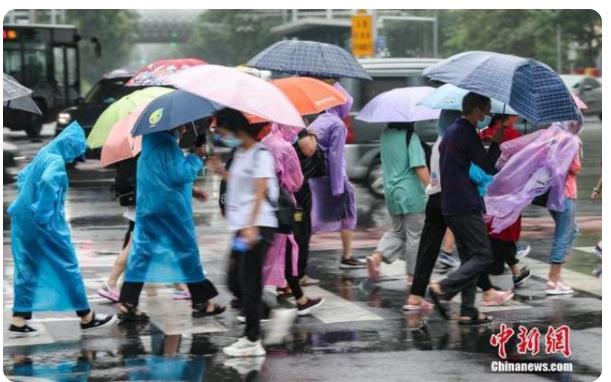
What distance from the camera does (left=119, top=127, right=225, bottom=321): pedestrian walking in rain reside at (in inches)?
313

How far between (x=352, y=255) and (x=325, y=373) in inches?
167

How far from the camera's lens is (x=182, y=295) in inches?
358

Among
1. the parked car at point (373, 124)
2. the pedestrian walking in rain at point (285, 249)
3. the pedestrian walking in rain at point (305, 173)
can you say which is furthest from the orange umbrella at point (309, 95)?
the parked car at point (373, 124)

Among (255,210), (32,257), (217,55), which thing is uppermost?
(255,210)

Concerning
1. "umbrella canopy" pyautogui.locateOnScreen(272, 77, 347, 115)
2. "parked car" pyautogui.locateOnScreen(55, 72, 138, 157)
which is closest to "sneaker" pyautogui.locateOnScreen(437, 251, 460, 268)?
"umbrella canopy" pyautogui.locateOnScreen(272, 77, 347, 115)

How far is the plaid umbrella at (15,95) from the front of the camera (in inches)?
321

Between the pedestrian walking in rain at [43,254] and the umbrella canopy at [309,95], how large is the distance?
174 centimetres

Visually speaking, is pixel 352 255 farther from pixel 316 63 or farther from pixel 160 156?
pixel 160 156

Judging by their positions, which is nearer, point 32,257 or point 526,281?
point 32,257

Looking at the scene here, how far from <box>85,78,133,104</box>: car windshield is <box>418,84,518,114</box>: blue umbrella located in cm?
1364

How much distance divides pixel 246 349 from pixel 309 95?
2.44 metres

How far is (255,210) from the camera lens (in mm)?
6914

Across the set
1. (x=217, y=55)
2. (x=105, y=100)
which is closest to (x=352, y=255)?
(x=105, y=100)

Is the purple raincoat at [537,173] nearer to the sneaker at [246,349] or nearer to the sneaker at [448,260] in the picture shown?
the sneaker at [448,260]
